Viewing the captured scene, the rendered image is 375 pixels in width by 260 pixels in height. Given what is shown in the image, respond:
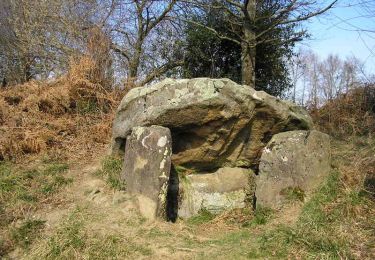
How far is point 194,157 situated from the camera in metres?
6.88

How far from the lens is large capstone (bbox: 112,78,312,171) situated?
6.31m

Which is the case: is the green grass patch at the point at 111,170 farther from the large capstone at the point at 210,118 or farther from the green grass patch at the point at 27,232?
the green grass patch at the point at 27,232

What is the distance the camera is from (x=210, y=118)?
641cm

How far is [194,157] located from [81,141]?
262cm

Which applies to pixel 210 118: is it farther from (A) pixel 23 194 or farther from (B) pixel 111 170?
(A) pixel 23 194

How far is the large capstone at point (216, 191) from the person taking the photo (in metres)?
6.73

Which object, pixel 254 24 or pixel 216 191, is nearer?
pixel 216 191

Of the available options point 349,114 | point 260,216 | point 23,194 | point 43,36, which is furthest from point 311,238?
point 43,36

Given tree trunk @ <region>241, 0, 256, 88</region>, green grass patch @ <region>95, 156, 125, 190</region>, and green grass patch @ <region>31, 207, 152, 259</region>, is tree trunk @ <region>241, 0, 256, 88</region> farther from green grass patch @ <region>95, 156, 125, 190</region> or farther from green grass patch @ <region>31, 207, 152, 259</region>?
green grass patch @ <region>31, 207, 152, 259</region>

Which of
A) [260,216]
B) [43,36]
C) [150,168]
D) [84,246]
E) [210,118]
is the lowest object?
[84,246]

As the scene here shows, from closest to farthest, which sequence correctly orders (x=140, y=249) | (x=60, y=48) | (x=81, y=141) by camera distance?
(x=140, y=249) < (x=81, y=141) < (x=60, y=48)

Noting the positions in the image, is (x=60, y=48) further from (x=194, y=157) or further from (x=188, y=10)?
(x=194, y=157)

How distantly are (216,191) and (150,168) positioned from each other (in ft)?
4.65

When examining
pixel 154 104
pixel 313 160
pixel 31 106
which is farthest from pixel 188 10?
pixel 313 160
